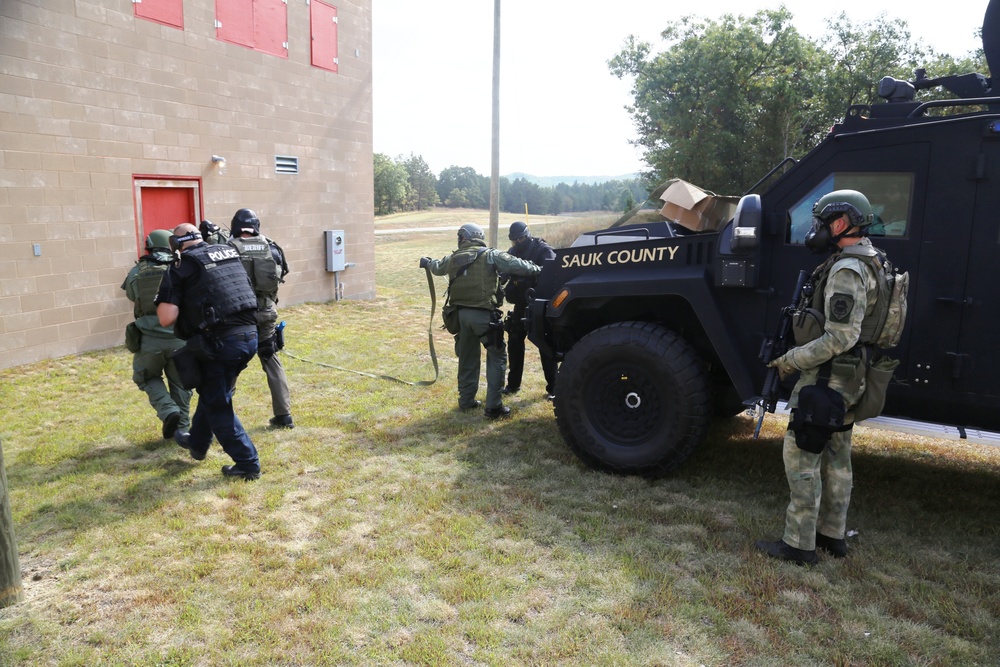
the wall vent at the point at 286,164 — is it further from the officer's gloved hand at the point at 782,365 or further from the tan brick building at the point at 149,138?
the officer's gloved hand at the point at 782,365

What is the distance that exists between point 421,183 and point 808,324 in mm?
87690

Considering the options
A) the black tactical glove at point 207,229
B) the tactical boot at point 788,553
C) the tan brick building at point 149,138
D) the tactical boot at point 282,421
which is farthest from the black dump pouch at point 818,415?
the tan brick building at point 149,138

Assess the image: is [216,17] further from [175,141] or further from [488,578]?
[488,578]

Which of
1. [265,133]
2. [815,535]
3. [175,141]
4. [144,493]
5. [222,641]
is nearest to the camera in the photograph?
[222,641]

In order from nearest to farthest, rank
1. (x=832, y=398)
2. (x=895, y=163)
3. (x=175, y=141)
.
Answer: (x=832, y=398), (x=895, y=163), (x=175, y=141)

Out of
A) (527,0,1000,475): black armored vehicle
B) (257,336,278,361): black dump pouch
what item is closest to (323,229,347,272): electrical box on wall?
(257,336,278,361): black dump pouch

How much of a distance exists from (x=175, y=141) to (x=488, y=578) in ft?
27.0

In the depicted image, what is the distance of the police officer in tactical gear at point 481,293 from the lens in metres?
6.25

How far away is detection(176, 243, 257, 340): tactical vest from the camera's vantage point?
15.1ft

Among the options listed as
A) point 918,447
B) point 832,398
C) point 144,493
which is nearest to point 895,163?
point 832,398

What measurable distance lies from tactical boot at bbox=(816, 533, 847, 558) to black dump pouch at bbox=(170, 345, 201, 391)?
3899 mm

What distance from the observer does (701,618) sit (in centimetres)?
326

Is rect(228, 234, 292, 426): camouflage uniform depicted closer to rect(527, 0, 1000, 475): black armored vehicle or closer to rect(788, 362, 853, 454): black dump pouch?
rect(527, 0, 1000, 475): black armored vehicle

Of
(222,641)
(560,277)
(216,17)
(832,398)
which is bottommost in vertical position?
(222,641)
